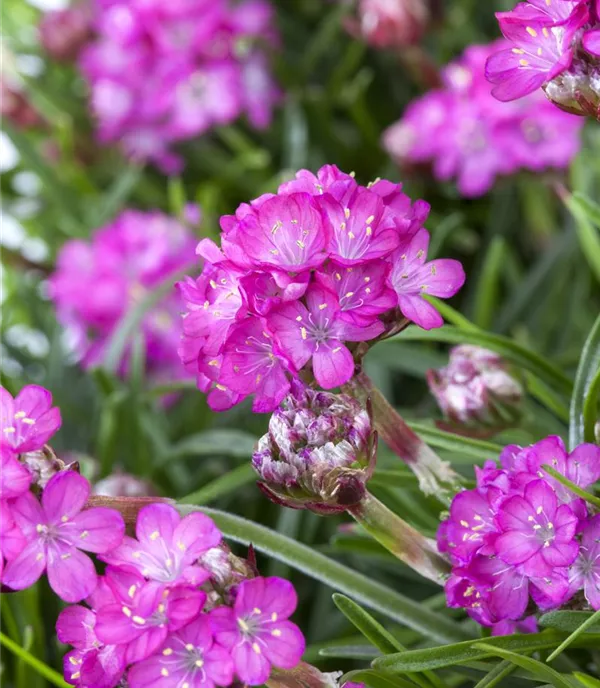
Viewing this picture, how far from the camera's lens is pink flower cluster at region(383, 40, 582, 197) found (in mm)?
994

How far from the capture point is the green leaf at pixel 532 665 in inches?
16.1

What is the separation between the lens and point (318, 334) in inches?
16.2

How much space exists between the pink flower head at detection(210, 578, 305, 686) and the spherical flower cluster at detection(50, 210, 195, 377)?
67cm

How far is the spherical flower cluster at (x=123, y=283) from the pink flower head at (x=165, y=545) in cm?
64

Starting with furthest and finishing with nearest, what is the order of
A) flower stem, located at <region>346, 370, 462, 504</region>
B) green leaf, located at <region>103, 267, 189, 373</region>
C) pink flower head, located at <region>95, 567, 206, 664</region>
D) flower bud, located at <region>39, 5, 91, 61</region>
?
flower bud, located at <region>39, 5, 91, 61</region>, green leaf, located at <region>103, 267, 189, 373</region>, flower stem, located at <region>346, 370, 462, 504</region>, pink flower head, located at <region>95, 567, 206, 664</region>

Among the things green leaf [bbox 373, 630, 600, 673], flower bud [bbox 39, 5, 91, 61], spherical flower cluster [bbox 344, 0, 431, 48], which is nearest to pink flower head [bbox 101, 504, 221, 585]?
green leaf [bbox 373, 630, 600, 673]

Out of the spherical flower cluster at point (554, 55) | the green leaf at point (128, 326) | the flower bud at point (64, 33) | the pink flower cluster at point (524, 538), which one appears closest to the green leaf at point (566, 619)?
the pink flower cluster at point (524, 538)

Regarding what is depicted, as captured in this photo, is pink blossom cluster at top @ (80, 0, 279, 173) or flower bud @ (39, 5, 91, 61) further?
flower bud @ (39, 5, 91, 61)

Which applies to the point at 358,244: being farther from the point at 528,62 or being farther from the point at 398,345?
the point at 398,345

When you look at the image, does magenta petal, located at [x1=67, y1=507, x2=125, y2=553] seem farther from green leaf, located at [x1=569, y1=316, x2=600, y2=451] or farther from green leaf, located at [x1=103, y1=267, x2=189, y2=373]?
green leaf, located at [x1=103, y1=267, x2=189, y2=373]

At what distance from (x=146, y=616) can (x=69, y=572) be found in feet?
0.13

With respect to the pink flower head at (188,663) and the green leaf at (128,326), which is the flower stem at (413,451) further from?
the green leaf at (128,326)

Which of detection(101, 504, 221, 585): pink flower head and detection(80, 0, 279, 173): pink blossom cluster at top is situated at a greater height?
detection(101, 504, 221, 585): pink flower head

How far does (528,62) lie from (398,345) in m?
0.44
